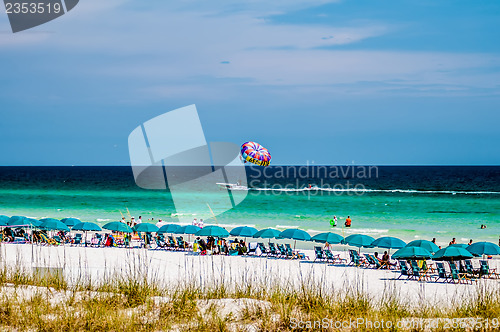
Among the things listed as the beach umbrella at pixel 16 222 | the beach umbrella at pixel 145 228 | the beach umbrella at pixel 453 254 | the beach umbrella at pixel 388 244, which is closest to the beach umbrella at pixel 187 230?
the beach umbrella at pixel 145 228

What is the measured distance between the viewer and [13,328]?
6.15 m

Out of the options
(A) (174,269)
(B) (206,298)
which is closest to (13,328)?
(B) (206,298)

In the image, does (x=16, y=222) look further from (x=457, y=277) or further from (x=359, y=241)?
(x=457, y=277)

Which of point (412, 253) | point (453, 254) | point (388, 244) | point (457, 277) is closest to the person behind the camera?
point (457, 277)

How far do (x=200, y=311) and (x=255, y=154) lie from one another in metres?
17.6

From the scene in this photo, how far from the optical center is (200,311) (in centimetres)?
665

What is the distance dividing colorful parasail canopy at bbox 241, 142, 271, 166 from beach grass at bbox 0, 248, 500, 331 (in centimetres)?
1637

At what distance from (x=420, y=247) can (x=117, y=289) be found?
36.7 feet

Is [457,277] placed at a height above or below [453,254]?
below

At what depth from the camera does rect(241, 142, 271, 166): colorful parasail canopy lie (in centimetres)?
2397

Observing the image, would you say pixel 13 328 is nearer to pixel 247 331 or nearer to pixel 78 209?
pixel 247 331

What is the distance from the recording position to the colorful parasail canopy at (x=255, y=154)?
78.6 ft

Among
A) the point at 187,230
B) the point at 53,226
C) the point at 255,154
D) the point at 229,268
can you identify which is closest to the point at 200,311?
the point at 229,268

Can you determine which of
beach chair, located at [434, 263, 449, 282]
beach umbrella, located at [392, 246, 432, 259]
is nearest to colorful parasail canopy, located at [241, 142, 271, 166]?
beach umbrella, located at [392, 246, 432, 259]
